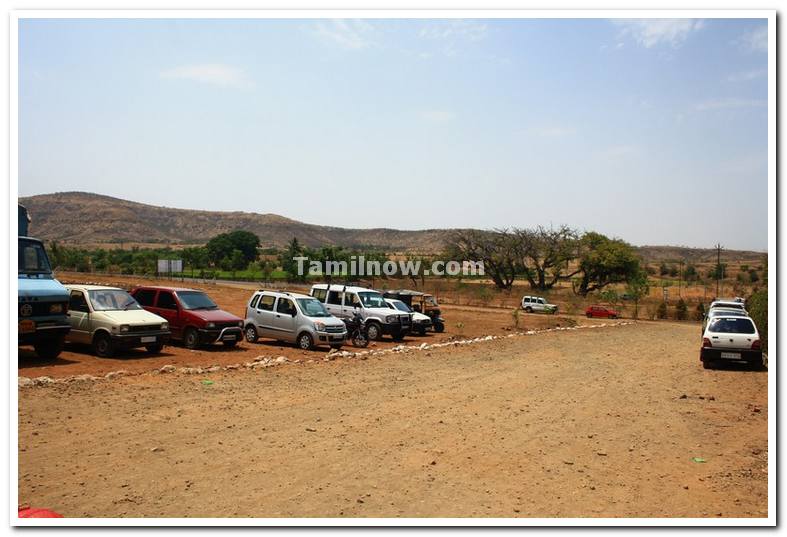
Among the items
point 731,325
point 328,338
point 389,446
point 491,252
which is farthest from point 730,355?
point 491,252

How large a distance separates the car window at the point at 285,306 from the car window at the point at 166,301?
2980 mm

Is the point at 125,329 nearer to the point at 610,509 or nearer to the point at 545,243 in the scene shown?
the point at 610,509

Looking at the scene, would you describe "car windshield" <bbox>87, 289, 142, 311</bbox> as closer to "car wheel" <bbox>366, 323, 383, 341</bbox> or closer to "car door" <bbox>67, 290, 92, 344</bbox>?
"car door" <bbox>67, 290, 92, 344</bbox>

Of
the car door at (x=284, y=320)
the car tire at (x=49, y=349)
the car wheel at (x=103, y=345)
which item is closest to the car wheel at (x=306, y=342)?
the car door at (x=284, y=320)

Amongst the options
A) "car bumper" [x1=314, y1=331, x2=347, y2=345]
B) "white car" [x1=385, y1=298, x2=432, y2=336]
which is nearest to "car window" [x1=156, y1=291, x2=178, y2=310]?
"car bumper" [x1=314, y1=331, x2=347, y2=345]

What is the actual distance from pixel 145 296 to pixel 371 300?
8.29 m

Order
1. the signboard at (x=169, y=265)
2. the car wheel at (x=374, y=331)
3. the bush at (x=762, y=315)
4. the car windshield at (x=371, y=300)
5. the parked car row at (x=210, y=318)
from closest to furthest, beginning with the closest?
the parked car row at (x=210, y=318)
the bush at (x=762, y=315)
the car wheel at (x=374, y=331)
the car windshield at (x=371, y=300)
the signboard at (x=169, y=265)

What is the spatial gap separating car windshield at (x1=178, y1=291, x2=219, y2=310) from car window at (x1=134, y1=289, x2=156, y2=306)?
0.86 metres

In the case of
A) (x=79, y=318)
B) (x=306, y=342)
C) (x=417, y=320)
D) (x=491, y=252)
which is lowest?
(x=306, y=342)

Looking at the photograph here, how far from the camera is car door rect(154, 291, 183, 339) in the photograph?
18203 millimetres

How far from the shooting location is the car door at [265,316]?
1972cm

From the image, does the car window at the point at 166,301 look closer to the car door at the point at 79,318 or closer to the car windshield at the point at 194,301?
the car windshield at the point at 194,301

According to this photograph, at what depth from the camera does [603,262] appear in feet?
229

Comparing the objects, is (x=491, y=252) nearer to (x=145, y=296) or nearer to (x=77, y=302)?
(x=145, y=296)
